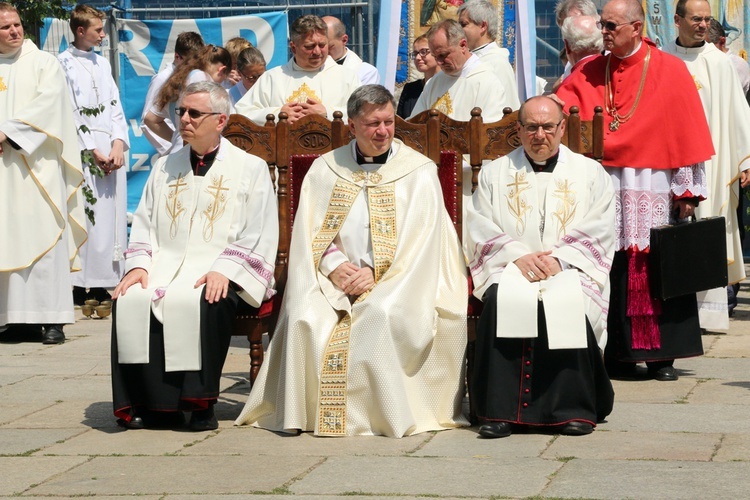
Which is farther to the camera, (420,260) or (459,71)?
(459,71)

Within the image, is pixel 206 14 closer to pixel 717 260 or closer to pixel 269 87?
pixel 269 87

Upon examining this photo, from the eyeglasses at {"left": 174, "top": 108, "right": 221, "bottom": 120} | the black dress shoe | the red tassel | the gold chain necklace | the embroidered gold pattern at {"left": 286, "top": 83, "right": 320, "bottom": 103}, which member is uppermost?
the embroidered gold pattern at {"left": 286, "top": 83, "right": 320, "bottom": 103}

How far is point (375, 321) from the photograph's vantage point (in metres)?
6.41

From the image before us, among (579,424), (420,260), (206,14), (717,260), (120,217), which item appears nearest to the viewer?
(579,424)

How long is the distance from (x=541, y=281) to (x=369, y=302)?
79 cm

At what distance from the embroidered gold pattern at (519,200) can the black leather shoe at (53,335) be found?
3905 mm

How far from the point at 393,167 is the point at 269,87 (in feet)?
7.54

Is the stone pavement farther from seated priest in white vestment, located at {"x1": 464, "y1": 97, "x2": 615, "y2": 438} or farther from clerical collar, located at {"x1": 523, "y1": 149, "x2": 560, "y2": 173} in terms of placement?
clerical collar, located at {"x1": 523, "y1": 149, "x2": 560, "y2": 173}

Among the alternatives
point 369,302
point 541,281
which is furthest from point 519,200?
point 369,302

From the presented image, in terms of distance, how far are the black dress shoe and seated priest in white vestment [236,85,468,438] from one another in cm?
45

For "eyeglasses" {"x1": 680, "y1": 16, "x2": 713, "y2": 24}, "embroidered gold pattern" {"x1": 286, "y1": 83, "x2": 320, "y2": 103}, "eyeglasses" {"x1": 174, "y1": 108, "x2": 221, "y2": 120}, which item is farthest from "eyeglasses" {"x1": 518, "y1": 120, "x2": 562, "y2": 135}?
"eyeglasses" {"x1": 680, "y1": 16, "x2": 713, "y2": 24}

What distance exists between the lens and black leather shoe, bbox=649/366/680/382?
25.2ft

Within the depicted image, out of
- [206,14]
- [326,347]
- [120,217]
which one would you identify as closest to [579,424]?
[326,347]

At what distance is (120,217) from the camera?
38.9 feet
